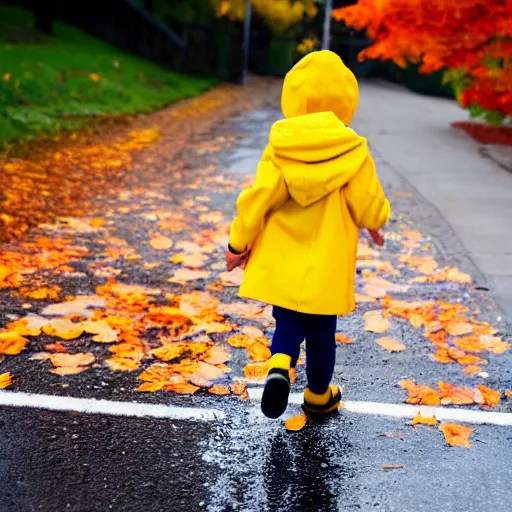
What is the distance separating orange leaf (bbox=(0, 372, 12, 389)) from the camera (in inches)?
130

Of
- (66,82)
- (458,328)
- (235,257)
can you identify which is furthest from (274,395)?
(66,82)

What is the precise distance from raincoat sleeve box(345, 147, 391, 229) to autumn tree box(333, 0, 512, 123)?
7189 mm

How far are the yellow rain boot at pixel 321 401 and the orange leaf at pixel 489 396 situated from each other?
741 millimetres

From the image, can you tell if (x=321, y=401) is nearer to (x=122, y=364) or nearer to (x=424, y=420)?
(x=424, y=420)

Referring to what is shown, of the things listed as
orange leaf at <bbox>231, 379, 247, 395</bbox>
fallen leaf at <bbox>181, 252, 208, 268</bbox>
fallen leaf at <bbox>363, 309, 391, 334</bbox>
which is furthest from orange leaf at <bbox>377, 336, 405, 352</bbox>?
fallen leaf at <bbox>181, 252, 208, 268</bbox>

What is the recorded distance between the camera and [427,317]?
4.44 m

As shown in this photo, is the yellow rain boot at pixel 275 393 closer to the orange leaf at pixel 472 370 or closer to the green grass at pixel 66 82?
the orange leaf at pixel 472 370

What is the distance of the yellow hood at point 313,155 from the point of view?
2.71 metres

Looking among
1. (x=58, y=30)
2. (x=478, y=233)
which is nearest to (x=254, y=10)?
(x=58, y=30)

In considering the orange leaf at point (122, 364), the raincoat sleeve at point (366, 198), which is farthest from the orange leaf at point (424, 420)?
the orange leaf at point (122, 364)

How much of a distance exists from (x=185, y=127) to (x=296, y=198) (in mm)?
10353

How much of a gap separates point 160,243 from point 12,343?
2.18 m

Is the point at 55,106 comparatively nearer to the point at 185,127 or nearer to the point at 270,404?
the point at 185,127

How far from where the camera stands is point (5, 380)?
3.35 m
